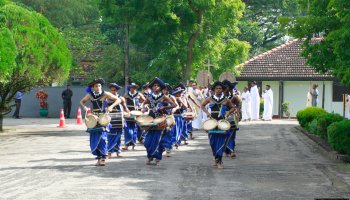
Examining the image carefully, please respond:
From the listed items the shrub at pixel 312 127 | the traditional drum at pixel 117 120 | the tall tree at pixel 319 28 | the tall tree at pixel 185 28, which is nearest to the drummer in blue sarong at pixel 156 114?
the traditional drum at pixel 117 120

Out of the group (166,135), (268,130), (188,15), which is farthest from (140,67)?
(166,135)

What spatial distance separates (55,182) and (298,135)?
1668 centimetres

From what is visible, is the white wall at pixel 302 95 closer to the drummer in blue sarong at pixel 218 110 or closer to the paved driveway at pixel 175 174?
the paved driveway at pixel 175 174

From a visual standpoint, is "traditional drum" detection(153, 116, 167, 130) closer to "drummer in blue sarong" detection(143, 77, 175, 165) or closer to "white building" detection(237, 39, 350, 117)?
"drummer in blue sarong" detection(143, 77, 175, 165)

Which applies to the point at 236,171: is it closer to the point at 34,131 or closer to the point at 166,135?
the point at 166,135

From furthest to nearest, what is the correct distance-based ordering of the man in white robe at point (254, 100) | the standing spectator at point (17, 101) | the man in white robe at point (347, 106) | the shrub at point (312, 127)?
the standing spectator at point (17, 101), the man in white robe at point (347, 106), the man in white robe at point (254, 100), the shrub at point (312, 127)

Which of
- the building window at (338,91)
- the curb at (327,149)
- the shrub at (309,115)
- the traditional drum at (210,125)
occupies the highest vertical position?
the building window at (338,91)

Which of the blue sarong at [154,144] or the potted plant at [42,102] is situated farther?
the potted plant at [42,102]

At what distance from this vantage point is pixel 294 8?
62906 mm

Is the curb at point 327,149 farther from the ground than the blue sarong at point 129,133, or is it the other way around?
the blue sarong at point 129,133

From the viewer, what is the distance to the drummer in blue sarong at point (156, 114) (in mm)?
17234

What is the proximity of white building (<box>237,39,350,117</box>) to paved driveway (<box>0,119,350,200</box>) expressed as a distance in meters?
26.0

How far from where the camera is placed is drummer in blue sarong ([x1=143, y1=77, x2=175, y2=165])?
56.5ft

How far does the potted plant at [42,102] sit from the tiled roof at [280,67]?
12.7 meters
